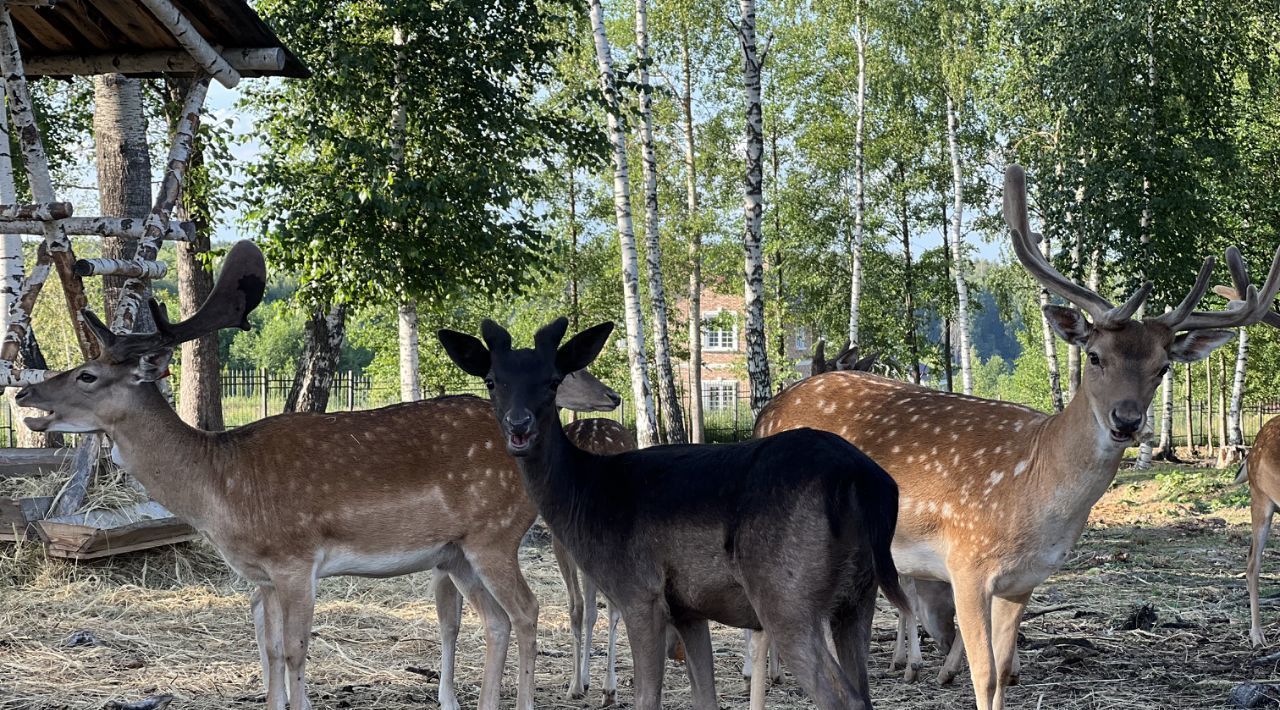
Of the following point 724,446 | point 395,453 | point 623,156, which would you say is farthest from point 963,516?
point 623,156

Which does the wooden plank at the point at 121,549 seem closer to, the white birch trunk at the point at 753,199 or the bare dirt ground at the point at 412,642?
the bare dirt ground at the point at 412,642

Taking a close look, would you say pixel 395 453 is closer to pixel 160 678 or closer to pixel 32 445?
pixel 160 678

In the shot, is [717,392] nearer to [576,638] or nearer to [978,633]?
[576,638]

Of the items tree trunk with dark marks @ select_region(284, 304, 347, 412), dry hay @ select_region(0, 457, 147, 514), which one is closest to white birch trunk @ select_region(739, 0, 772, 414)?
tree trunk with dark marks @ select_region(284, 304, 347, 412)

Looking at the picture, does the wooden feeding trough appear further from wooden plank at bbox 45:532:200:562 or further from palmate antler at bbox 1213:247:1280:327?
palmate antler at bbox 1213:247:1280:327

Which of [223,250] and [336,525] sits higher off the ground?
[223,250]

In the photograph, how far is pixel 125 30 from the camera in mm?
8203

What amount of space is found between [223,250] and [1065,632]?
10310mm

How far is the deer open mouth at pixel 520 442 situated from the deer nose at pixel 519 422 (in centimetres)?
2

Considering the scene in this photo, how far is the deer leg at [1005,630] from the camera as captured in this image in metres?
5.80

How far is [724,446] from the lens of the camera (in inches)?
176

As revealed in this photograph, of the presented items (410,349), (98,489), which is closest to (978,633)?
(98,489)

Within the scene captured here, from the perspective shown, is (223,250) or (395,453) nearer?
(395,453)

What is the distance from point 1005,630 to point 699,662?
6.65 ft
